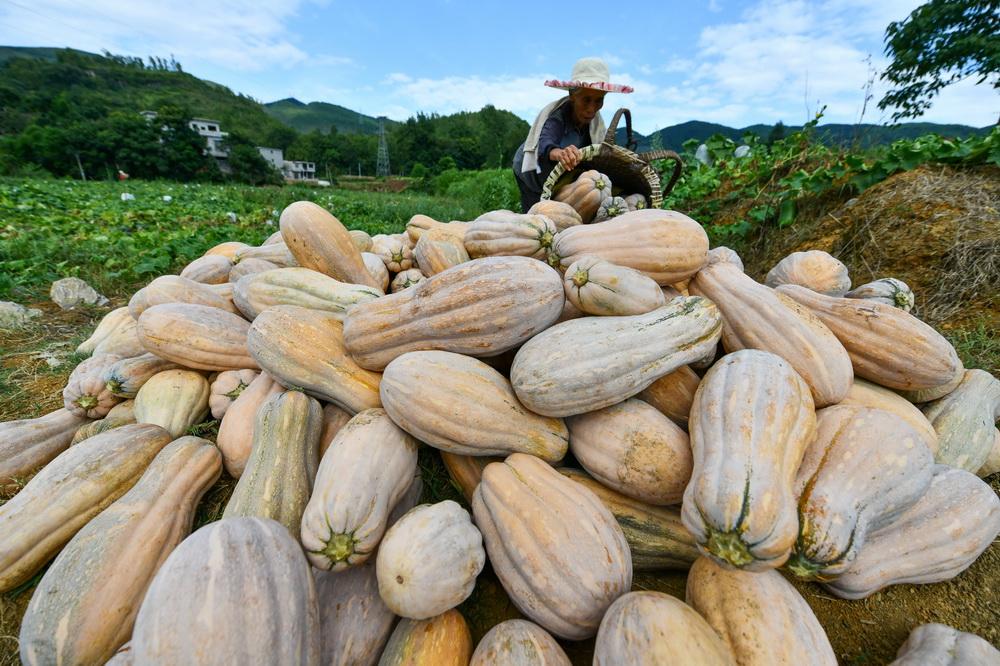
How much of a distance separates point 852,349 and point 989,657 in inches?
41.5

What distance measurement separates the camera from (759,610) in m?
1.22

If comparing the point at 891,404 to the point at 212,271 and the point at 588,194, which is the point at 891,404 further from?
the point at 212,271

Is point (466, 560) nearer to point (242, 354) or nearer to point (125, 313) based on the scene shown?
point (242, 354)

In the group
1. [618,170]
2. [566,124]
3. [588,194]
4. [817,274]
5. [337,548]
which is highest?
[566,124]

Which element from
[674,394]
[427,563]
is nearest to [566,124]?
[674,394]

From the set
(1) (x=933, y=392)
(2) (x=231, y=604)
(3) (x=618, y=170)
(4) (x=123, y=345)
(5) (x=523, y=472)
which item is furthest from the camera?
(3) (x=618, y=170)

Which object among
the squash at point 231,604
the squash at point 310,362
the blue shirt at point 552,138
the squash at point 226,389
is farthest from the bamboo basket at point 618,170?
the squash at point 231,604

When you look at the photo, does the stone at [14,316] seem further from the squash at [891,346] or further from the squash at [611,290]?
the squash at [891,346]

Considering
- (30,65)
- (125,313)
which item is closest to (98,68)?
(30,65)

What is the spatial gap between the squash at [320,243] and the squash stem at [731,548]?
212cm

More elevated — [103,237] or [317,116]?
[317,116]

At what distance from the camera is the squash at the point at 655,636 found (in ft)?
3.50

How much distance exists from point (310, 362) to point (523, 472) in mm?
1021

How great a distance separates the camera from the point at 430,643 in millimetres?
1245
